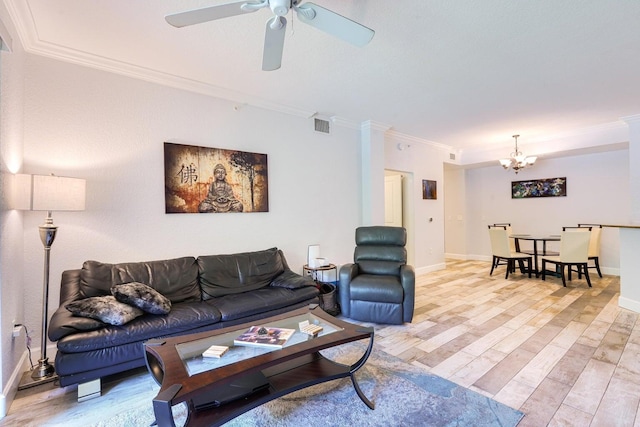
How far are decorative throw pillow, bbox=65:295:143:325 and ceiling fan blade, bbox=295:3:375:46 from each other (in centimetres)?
229

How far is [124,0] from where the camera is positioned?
201 cm

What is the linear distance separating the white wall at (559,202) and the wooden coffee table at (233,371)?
6234 millimetres

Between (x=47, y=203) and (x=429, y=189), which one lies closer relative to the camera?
(x=47, y=203)

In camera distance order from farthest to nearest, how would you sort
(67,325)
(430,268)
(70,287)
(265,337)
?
(430,268) < (70,287) < (67,325) < (265,337)

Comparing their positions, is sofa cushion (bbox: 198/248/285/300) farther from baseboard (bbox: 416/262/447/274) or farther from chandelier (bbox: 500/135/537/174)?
chandelier (bbox: 500/135/537/174)

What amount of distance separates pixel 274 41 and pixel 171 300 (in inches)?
92.4

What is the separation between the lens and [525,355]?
8.39 feet

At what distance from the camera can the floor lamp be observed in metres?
2.10

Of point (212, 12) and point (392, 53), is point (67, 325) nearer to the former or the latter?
point (212, 12)

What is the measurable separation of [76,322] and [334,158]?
3547mm

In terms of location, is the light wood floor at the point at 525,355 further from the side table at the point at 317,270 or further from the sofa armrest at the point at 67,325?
the side table at the point at 317,270

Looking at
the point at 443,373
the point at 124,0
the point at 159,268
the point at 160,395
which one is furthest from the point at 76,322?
the point at 443,373

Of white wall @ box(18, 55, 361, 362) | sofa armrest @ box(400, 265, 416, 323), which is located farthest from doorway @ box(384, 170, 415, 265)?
sofa armrest @ box(400, 265, 416, 323)

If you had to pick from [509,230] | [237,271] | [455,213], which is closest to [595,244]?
[509,230]
